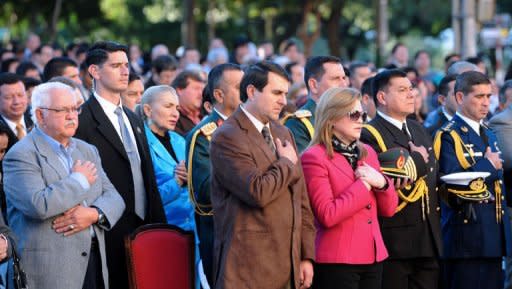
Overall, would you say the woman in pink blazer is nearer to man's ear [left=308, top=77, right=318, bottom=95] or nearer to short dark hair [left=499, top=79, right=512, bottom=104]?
man's ear [left=308, top=77, right=318, bottom=95]

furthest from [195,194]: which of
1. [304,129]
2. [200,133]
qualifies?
[304,129]

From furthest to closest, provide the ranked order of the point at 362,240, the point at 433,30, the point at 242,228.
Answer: the point at 433,30, the point at 362,240, the point at 242,228

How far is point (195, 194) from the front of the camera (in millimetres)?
8523

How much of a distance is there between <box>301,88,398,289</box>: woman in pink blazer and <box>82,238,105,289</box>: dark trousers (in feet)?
5.05

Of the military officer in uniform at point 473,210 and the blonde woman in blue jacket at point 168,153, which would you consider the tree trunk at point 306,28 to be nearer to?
the blonde woman in blue jacket at point 168,153

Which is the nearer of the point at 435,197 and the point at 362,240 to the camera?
the point at 362,240

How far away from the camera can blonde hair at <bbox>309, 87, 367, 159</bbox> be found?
7.85 meters

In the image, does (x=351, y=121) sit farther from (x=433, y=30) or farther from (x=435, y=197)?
(x=433, y=30)

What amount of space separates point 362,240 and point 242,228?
104 centimetres

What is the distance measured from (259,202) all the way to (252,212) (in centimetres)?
19

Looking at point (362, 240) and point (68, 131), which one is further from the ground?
point (68, 131)

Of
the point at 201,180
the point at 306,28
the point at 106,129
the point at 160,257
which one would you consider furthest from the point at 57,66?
the point at 306,28

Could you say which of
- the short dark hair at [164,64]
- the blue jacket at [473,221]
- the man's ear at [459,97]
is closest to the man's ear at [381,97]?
the blue jacket at [473,221]

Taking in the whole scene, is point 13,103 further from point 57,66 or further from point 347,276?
point 347,276
